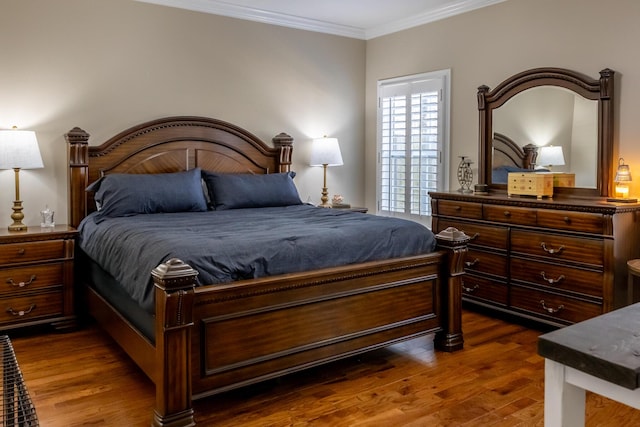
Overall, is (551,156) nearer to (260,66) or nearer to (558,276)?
(558,276)

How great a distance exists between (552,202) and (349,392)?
6.28 ft

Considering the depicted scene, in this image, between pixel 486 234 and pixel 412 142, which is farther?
pixel 412 142

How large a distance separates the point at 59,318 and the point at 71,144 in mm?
1269

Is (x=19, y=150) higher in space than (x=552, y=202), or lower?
higher

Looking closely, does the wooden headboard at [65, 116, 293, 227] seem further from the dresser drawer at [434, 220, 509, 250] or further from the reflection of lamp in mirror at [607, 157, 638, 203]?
the reflection of lamp in mirror at [607, 157, 638, 203]

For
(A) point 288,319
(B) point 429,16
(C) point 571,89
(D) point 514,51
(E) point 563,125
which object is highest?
(B) point 429,16

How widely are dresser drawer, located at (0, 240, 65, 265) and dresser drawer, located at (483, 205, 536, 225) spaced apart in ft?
9.97

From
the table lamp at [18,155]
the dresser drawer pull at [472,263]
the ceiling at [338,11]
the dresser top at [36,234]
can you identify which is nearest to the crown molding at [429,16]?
the ceiling at [338,11]

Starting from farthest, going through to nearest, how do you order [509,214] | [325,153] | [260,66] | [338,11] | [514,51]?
[325,153], [260,66], [338,11], [514,51], [509,214]

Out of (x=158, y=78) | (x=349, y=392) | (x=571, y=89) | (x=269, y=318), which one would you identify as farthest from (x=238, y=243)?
(x=571, y=89)

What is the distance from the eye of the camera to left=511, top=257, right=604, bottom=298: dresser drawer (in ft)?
11.3

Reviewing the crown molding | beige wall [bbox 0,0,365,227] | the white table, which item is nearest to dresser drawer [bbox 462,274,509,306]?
beige wall [bbox 0,0,365,227]

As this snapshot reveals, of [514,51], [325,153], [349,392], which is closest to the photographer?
[349,392]

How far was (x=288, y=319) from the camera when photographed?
2.73m
